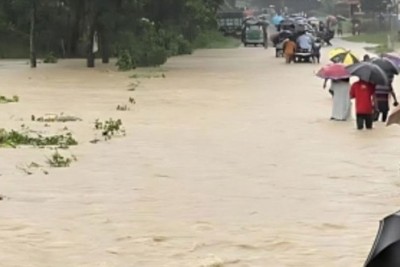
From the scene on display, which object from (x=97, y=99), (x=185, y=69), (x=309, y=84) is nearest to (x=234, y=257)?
(x=97, y=99)

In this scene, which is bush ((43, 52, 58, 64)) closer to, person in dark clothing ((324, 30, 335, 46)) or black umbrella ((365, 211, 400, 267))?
person in dark clothing ((324, 30, 335, 46))

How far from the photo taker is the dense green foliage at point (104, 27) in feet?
133

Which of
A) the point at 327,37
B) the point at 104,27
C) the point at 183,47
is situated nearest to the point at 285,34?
the point at 183,47

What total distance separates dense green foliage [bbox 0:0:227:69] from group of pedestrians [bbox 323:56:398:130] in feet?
65.4

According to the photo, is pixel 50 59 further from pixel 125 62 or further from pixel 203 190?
pixel 203 190

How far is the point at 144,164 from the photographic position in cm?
1480

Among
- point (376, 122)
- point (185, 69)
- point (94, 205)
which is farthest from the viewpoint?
point (185, 69)

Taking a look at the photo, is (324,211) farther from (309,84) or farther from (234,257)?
(309,84)

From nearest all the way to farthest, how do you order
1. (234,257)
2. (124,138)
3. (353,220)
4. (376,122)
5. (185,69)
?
(234,257) → (353,220) → (124,138) → (376,122) → (185,69)

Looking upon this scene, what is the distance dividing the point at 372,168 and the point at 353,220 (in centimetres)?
391

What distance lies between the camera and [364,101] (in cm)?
1839

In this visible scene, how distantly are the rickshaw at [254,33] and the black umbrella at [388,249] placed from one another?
60.3m

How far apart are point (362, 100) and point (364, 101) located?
0.16ft

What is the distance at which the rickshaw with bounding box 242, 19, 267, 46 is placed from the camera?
214ft
